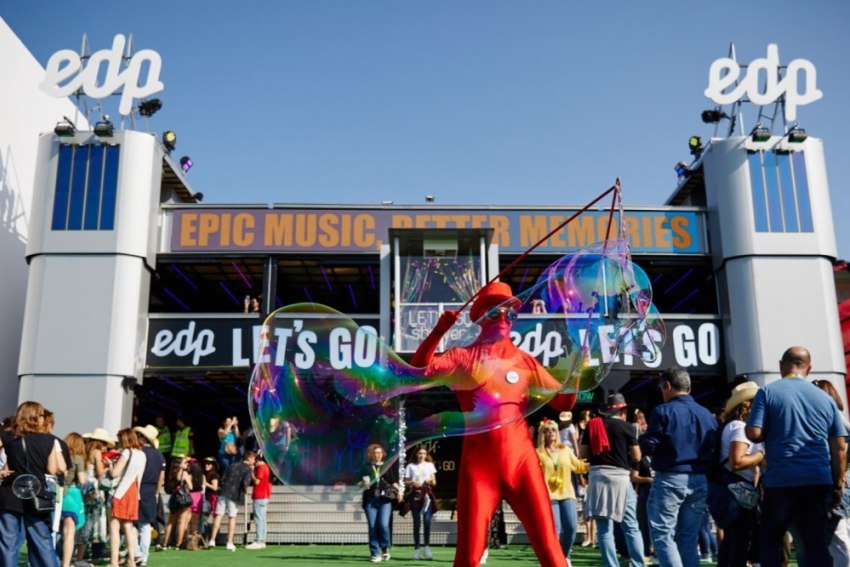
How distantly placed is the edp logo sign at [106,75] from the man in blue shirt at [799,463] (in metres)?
18.3

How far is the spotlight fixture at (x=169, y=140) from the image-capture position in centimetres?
2097

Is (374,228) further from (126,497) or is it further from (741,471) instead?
(741,471)

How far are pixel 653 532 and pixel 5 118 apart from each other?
21.1m

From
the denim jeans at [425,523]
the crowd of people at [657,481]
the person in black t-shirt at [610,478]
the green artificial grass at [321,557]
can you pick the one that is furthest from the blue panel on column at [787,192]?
the person in black t-shirt at [610,478]

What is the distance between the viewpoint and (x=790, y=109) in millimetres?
20516

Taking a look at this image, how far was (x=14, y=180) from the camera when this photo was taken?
22.3 m

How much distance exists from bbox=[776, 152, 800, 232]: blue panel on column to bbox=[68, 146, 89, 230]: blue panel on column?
16087mm

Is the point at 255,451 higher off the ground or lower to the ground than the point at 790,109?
lower

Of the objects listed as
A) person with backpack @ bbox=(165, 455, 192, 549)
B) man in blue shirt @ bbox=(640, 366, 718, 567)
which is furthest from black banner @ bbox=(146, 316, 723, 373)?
man in blue shirt @ bbox=(640, 366, 718, 567)

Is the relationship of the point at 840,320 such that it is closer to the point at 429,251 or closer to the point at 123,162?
the point at 429,251

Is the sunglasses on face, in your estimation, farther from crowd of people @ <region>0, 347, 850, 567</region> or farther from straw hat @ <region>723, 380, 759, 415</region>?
straw hat @ <region>723, 380, 759, 415</region>

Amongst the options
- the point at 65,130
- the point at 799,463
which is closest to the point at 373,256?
the point at 65,130

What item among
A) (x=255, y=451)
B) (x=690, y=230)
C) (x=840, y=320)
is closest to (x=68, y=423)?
(x=255, y=451)

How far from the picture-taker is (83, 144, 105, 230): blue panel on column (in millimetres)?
19109
